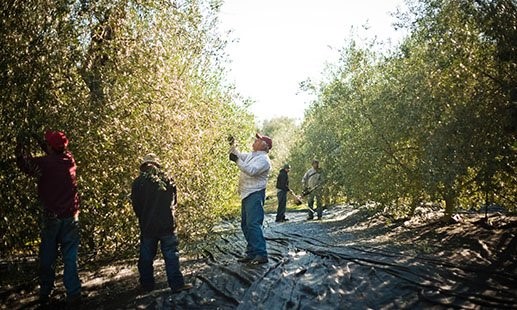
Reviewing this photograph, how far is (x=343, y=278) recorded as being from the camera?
5.80m

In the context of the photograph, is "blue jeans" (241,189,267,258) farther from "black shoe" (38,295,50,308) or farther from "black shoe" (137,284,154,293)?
"black shoe" (38,295,50,308)

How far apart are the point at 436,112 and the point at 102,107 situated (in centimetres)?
669

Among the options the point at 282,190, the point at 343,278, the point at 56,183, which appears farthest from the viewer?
the point at 282,190

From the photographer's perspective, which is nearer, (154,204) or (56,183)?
(56,183)

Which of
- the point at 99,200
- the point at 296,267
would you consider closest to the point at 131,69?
the point at 99,200

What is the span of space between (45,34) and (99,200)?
2506 mm

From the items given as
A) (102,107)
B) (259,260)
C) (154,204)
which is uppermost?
(102,107)

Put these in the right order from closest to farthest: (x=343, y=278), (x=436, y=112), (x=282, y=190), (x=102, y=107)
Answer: (x=343, y=278) → (x=102, y=107) → (x=436, y=112) → (x=282, y=190)

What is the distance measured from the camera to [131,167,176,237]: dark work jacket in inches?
222

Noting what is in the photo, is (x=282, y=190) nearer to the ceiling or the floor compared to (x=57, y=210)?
nearer to the floor

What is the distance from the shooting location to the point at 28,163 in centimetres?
481

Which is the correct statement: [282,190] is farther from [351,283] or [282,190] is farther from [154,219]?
[154,219]

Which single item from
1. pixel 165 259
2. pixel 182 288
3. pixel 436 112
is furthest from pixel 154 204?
pixel 436 112

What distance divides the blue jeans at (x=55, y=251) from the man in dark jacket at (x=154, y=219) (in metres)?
0.87
